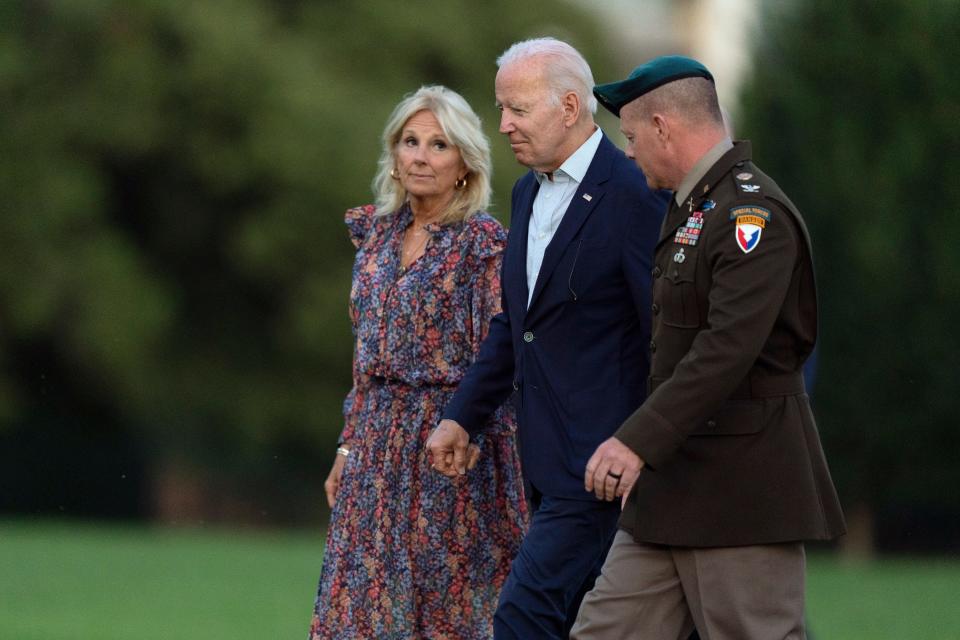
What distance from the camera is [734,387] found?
14.4 feet

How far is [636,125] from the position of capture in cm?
475

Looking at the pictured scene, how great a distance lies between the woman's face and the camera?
6.40 meters

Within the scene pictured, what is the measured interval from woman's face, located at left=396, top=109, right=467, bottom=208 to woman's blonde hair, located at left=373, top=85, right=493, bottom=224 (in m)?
0.03

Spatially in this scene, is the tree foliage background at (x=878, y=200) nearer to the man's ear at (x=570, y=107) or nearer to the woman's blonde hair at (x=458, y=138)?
the woman's blonde hair at (x=458, y=138)

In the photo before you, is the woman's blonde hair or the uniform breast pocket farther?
the woman's blonde hair

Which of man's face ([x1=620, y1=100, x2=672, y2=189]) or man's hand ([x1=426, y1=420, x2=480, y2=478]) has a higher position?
man's face ([x1=620, y1=100, x2=672, y2=189])

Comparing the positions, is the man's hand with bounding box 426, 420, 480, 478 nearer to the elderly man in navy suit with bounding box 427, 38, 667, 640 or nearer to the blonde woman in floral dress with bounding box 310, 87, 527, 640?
the elderly man in navy suit with bounding box 427, 38, 667, 640

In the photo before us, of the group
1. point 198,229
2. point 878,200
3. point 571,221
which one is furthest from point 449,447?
point 198,229

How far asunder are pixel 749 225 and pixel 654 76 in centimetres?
54

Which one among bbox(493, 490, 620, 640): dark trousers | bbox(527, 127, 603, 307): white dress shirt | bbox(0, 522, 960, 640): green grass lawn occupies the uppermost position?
bbox(527, 127, 603, 307): white dress shirt

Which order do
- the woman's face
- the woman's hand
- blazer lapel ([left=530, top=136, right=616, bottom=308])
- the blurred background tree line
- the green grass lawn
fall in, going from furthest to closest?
the blurred background tree line, the green grass lawn, the woman's hand, the woman's face, blazer lapel ([left=530, top=136, right=616, bottom=308])

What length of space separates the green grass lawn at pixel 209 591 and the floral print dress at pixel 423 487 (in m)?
5.19

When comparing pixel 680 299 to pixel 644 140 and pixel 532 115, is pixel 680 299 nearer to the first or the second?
pixel 644 140

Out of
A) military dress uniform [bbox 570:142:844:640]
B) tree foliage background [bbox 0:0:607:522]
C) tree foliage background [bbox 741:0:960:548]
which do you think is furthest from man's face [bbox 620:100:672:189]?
tree foliage background [bbox 0:0:607:522]
